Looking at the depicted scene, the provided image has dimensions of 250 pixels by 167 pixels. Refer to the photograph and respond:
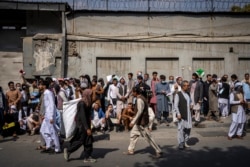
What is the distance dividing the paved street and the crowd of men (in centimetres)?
31

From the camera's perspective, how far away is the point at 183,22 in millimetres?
15938

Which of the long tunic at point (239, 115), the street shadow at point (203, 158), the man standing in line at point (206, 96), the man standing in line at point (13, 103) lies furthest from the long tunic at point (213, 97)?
the man standing in line at point (13, 103)

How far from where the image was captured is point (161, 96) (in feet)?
41.1

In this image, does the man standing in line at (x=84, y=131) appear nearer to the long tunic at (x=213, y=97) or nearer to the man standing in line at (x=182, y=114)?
the man standing in line at (x=182, y=114)

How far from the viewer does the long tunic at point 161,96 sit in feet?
40.9

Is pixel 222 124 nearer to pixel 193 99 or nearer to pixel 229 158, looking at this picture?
pixel 193 99

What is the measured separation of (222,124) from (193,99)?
4.53 feet

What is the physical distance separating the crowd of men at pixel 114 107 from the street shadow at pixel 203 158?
0.37 m

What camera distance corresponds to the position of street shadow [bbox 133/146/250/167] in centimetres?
756

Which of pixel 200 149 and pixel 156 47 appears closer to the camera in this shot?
pixel 200 149

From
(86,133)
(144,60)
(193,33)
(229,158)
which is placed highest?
(193,33)

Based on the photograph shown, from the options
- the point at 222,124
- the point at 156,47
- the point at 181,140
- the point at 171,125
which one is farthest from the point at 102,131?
the point at 156,47

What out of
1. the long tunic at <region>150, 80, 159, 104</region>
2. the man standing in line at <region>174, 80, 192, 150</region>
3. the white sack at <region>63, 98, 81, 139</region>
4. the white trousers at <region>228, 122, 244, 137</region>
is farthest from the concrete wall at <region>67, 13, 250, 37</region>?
the white sack at <region>63, 98, 81, 139</region>

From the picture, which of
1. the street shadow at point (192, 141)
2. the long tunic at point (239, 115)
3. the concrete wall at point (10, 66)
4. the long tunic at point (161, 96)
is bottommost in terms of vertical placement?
the street shadow at point (192, 141)
